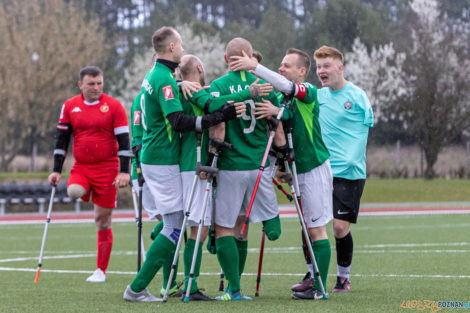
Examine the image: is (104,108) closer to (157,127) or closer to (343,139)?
(157,127)

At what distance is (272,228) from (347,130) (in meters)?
1.66

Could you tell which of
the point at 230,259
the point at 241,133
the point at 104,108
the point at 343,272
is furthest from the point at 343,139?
the point at 104,108

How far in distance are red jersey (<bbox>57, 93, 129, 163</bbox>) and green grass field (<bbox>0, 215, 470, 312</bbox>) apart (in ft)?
4.53

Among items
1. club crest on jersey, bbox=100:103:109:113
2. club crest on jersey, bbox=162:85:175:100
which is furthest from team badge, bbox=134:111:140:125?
club crest on jersey, bbox=162:85:175:100

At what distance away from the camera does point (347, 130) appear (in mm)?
7910

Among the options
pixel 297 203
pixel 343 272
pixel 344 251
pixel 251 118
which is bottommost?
pixel 343 272

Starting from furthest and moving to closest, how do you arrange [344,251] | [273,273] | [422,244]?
[422,244] → [273,273] → [344,251]

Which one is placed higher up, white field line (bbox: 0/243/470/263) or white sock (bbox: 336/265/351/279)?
white sock (bbox: 336/265/351/279)

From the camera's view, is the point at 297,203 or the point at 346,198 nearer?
the point at 297,203

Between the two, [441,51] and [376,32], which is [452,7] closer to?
[376,32]

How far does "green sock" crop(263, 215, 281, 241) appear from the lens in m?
6.62

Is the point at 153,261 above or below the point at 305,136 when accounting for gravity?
below

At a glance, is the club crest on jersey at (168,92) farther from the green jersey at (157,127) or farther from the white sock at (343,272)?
the white sock at (343,272)

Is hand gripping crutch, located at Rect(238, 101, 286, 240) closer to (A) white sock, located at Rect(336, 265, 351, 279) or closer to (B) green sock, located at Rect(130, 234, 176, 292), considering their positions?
(B) green sock, located at Rect(130, 234, 176, 292)
